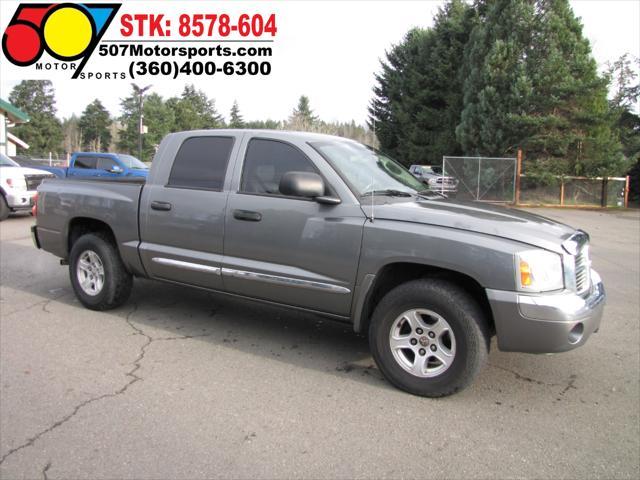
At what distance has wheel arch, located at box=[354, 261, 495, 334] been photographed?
3664mm

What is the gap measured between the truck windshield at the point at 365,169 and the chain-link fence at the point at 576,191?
1913 centimetres

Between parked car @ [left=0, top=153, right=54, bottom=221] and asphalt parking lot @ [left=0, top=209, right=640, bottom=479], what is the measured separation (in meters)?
8.63

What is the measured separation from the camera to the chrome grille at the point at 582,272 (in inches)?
141

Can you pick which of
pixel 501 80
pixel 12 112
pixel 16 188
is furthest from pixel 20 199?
pixel 501 80

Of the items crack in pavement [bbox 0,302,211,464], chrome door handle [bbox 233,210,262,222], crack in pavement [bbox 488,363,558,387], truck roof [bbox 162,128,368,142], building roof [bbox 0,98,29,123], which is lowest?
crack in pavement [bbox 0,302,211,464]

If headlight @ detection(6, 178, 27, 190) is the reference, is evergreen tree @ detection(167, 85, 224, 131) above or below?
above

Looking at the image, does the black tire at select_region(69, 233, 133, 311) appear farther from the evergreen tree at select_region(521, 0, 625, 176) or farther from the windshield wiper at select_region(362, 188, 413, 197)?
the evergreen tree at select_region(521, 0, 625, 176)

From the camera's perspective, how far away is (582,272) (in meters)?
3.69

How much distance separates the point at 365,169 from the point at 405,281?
1080 mm

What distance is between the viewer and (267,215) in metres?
4.25

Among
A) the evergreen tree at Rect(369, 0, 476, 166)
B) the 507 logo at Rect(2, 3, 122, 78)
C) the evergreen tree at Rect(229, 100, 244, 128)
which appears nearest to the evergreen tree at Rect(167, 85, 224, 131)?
the evergreen tree at Rect(229, 100, 244, 128)

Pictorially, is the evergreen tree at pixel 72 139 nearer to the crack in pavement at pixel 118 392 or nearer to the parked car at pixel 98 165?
the parked car at pixel 98 165

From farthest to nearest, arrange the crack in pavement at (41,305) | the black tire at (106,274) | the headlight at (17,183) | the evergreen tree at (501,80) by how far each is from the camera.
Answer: the evergreen tree at (501,80) → the headlight at (17,183) → the crack in pavement at (41,305) → the black tire at (106,274)

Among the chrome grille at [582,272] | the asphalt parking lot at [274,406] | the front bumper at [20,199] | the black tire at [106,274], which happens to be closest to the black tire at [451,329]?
the asphalt parking lot at [274,406]
